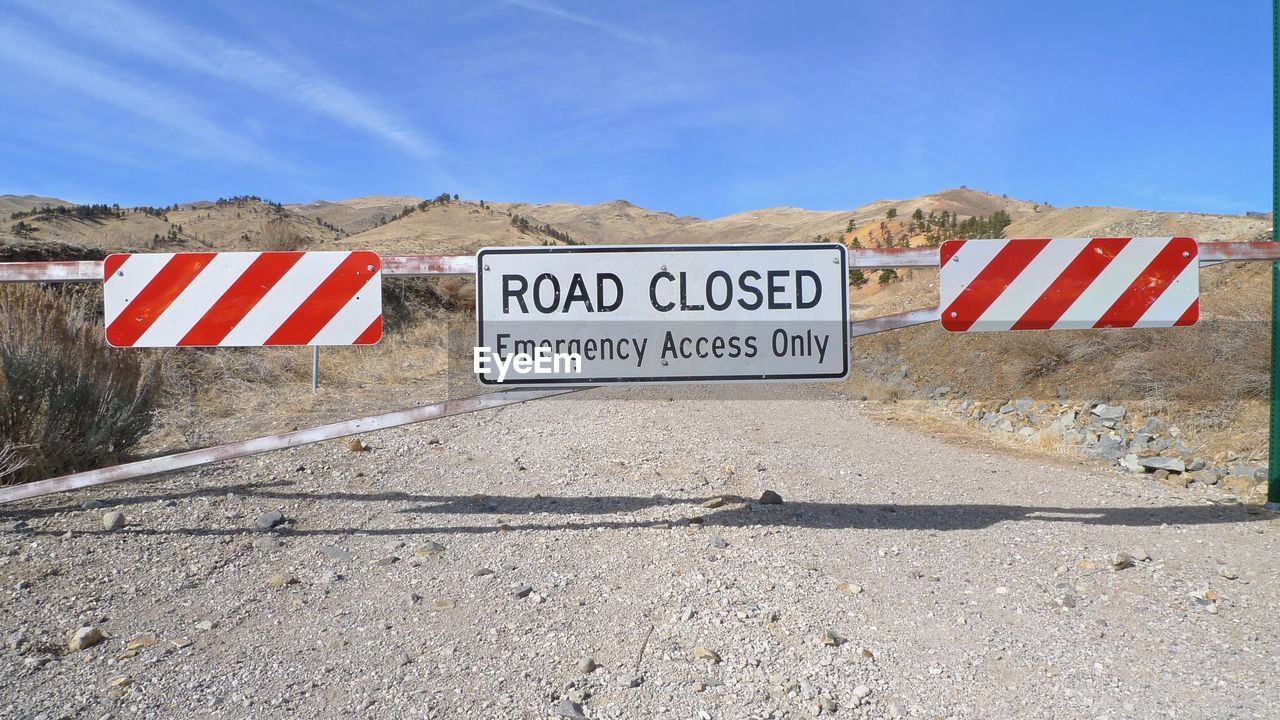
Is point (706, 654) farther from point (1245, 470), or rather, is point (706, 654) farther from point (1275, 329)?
point (1245, 470)

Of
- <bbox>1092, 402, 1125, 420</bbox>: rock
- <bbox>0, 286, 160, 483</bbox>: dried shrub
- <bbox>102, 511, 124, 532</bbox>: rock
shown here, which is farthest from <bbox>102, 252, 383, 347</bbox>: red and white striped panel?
<bbox>1092, 402, 1125, 420</bbox>: rock

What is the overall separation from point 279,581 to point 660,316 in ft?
7.13

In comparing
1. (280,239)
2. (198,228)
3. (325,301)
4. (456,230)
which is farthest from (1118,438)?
(198,228)

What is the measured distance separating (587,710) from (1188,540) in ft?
11.3

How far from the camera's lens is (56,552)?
3686 millimetres

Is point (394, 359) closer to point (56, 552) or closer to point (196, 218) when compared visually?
point (56, 552)

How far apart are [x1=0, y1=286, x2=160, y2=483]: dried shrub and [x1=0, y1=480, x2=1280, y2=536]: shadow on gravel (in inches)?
30.2

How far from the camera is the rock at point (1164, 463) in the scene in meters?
5.74

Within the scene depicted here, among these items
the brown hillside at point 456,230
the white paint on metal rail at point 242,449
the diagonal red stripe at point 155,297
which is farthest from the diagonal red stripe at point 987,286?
the brown hillside at point 456,230

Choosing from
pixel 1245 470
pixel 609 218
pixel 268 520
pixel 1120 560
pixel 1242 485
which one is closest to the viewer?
pixel 1120 560

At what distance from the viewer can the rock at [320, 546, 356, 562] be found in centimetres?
371

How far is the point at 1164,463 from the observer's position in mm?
5844

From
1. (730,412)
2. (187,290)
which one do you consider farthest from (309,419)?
(730,412)

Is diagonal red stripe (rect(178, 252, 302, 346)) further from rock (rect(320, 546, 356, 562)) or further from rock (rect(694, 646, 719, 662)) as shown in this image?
rock (rect(694, 646, 719, 662))
